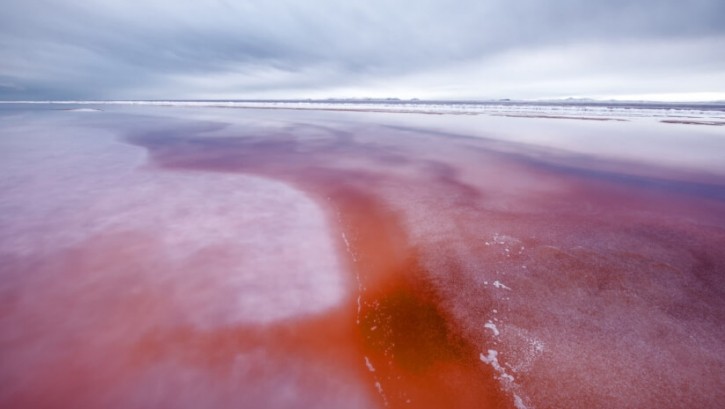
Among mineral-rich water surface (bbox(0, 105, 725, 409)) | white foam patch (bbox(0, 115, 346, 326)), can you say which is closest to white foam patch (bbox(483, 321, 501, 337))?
mineral-rich water surface (bbox(0, 105, 725, 409))

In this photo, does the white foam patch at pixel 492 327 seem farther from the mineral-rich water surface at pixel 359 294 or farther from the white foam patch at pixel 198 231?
the white foam patch at pixel 198 231

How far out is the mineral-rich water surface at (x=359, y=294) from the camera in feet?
9.32

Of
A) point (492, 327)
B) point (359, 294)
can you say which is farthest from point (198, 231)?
point (492, 327)

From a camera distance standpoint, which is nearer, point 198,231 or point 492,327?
point 492,327

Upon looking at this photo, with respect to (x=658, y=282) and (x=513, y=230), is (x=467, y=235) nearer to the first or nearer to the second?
(x=513, y=230)

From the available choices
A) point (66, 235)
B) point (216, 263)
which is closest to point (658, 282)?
point (216, 263)

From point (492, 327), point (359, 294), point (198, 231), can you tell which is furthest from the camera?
point (198, 231)

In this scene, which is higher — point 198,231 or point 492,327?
point 198,231

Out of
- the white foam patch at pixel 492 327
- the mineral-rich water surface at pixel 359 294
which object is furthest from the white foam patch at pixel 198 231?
the white foam patch at pixel 492 327

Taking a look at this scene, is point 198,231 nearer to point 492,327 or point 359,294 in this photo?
point 359,294

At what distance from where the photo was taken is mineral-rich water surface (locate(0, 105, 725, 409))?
2.84 metres

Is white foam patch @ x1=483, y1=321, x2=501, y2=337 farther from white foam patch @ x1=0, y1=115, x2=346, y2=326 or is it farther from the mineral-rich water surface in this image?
white foam patch @ x1=0, y1=115, x2=346, y2=326

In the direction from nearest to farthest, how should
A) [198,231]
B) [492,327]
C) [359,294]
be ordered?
[492,327], [359,294], [198,231]

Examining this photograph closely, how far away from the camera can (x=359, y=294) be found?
410cm
